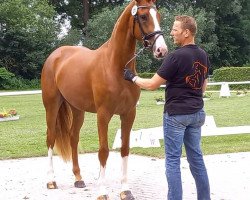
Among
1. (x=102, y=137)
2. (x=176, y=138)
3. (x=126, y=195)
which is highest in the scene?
(x=176, y=138)

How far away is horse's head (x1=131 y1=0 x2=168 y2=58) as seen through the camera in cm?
485

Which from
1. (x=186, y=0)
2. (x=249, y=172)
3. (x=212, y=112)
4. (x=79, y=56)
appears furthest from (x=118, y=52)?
(x=186, y=0)

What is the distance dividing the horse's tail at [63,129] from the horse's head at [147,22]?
2149 millimetres

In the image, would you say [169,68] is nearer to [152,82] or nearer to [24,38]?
[152,82]

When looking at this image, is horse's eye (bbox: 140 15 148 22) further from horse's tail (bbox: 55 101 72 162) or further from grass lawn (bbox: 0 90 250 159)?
grass lawn (bbox: 0 90 250 159)

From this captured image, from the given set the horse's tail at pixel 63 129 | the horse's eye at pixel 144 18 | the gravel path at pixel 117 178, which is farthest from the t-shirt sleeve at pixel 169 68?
the horse's tail at pixel 63 129

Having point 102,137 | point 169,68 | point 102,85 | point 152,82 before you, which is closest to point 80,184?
point 102,137

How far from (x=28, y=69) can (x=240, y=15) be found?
1006 inches

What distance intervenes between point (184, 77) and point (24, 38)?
37.0 m

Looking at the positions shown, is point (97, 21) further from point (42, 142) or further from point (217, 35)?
point (42, 142)

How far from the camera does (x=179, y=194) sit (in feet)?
15.0

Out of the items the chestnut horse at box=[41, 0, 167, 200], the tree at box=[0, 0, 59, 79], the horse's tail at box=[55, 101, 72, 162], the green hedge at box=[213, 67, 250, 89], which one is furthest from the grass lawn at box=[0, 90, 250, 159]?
the tree at box=[0, 0, 59, 79]

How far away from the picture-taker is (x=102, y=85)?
5496 millimetres

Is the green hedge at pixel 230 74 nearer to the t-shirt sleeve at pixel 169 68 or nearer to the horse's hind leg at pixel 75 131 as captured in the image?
the horse's hind leg at pixel 75 131
